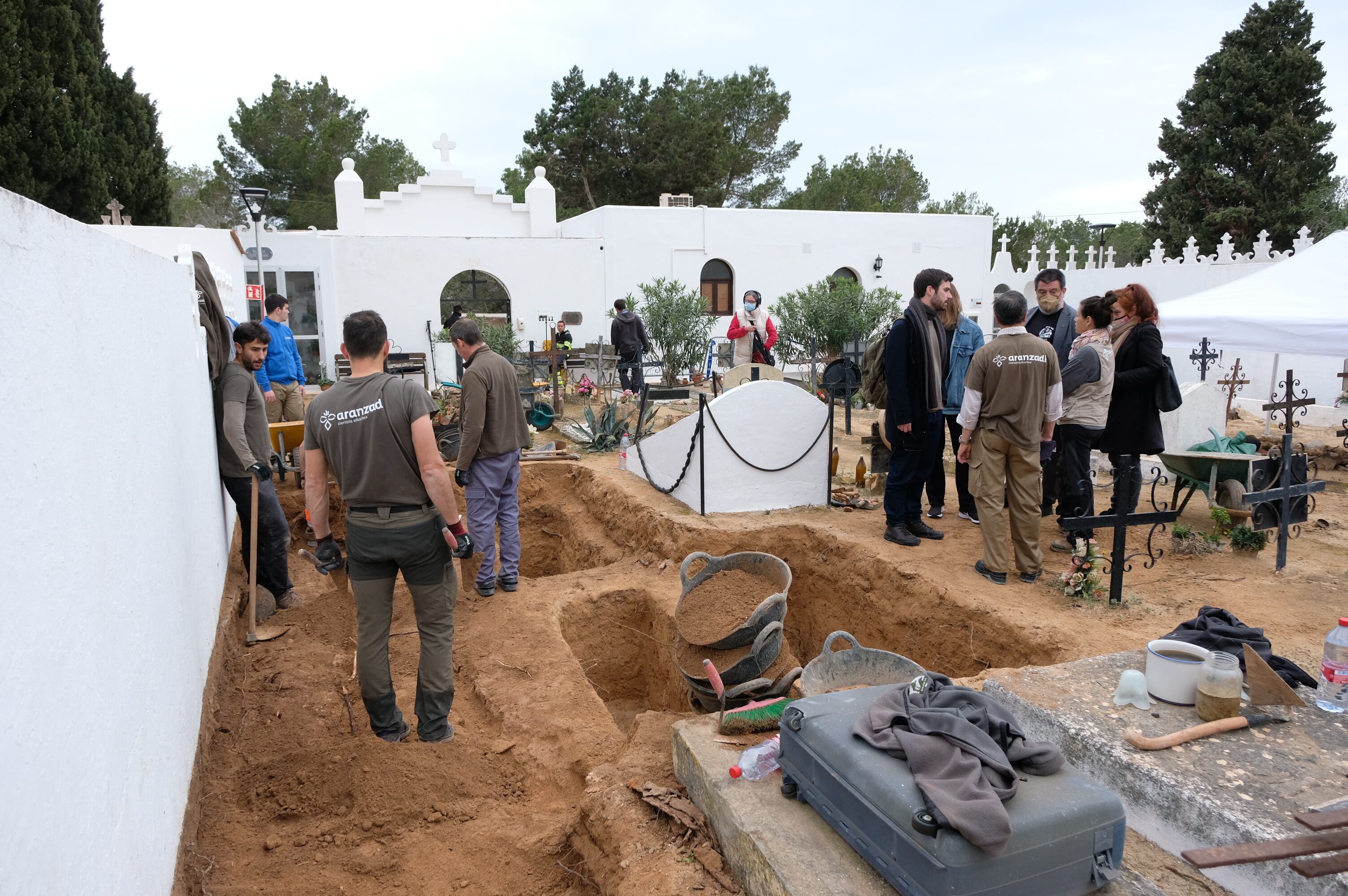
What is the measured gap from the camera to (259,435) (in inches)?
226

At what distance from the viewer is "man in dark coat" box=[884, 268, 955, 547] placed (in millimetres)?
6004

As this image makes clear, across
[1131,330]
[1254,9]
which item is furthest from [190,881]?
[1254,9]

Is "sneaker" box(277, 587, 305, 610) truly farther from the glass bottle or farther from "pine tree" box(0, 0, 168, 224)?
"pine tree" box(0, 0, 168, 224)

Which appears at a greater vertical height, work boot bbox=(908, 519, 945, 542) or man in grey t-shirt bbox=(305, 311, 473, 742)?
man in grey t-shirt bbox=(305, 311, 473, 742)

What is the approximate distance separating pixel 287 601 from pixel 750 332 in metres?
8.21

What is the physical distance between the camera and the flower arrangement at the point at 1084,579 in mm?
5160

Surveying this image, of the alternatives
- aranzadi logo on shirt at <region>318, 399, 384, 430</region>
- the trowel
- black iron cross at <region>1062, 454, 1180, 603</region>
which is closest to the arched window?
black iron cross at <region>1062, 454, 1180, 603</region>

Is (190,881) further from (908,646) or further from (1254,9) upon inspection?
(1254,9)

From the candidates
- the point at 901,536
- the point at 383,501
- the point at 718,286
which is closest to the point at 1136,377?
the point at 901,536

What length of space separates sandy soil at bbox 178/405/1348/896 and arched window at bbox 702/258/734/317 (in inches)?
509

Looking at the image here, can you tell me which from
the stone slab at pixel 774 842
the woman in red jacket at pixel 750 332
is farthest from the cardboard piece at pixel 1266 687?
the woman in red jacket at pixel 750 332

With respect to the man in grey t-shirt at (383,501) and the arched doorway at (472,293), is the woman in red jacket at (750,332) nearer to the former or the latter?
the arched doorway at (472,293)

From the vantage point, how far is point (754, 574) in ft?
17.2

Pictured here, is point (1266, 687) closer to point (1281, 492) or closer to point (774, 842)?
point (774, 842)
